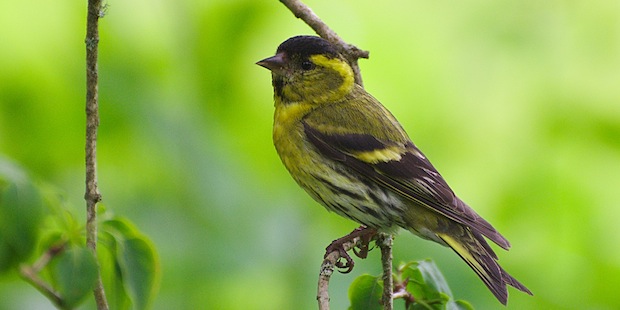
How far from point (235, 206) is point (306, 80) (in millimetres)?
602

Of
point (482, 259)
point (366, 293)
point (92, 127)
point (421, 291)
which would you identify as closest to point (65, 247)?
point (92, 127)

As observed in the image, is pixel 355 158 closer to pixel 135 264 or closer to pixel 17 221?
pixel 135 264

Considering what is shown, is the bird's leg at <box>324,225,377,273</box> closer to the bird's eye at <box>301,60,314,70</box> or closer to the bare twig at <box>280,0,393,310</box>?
the bare twig at <box>280,0,393,310</box>

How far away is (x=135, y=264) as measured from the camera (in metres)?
2.15

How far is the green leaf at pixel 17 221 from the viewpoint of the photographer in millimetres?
1938

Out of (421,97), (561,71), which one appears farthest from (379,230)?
(561,71)

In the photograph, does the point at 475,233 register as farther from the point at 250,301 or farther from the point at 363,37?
the point at 363,37

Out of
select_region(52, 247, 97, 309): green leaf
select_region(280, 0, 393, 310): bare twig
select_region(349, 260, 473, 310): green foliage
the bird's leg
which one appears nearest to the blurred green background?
the bird's leg

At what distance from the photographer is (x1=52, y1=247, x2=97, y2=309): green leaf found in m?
1.92

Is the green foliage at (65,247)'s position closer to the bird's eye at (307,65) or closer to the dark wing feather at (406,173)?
the dark wing feather at (406,173)

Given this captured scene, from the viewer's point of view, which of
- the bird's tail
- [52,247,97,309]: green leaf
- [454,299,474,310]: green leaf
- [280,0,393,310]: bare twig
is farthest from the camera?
the bird's tail

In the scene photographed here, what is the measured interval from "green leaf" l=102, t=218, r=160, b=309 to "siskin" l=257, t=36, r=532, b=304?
4.50 ft

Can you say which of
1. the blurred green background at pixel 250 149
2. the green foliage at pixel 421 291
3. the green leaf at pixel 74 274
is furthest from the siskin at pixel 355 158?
the green leaf at pixel 74 274

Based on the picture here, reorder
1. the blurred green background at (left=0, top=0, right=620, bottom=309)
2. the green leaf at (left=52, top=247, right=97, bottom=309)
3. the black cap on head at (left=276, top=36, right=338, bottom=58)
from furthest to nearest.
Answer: the blurred green background at (left=0, top=0, right=620, bottom=309), the black cap on head at (left=276, top=36, right=338, bottom=58), the green leaf at (left=52, top=247, right=97, bottom=309)
